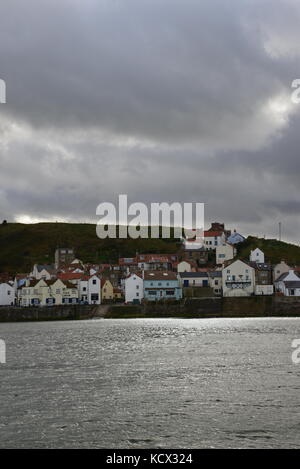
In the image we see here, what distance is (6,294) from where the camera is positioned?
132250 mm

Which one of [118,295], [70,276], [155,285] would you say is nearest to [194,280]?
[155,285]

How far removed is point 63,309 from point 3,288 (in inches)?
858

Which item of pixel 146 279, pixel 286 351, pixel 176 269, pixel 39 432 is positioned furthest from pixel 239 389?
pixel 176 269

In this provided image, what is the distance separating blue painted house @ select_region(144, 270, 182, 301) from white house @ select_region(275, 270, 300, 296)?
22262 millimetres

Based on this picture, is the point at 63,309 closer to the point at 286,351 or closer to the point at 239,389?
the point at 286,351

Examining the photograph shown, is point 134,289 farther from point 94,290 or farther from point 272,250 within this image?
point 272,250

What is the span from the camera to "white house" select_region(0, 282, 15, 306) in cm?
13200

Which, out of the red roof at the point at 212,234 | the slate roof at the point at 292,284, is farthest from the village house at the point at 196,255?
the slate roof at the point at 292,284

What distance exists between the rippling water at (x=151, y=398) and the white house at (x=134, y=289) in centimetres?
7187

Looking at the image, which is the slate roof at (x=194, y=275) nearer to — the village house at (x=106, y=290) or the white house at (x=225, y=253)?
the village house at (x=106, y=290)

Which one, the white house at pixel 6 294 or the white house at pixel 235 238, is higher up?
the white house at pixel 235 238

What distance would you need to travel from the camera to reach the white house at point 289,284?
124 metres

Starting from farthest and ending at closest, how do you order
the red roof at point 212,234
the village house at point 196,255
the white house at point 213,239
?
the red roof at point 212,234 < the white house at point 213,239 < the village house at point 196,255

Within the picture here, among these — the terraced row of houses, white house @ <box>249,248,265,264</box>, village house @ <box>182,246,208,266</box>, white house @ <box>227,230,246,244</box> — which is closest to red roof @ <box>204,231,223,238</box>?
white house @ <box>227,230,246,244</box>
